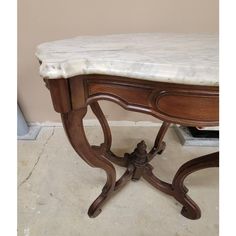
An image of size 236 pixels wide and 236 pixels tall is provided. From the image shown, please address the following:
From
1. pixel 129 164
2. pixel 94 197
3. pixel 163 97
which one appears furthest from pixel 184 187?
pixel 163 97

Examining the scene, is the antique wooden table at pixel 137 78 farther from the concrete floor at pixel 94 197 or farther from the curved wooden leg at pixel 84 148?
the concrete floor at pixel 94 197

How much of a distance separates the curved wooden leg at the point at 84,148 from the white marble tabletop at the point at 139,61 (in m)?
0.15

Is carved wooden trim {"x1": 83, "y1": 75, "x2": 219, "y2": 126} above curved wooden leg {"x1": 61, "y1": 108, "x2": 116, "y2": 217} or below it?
above

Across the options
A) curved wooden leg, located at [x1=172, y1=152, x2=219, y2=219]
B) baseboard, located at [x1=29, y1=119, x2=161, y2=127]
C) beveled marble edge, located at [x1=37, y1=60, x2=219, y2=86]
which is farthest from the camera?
baseboard, located at [x1=29, y1=119, x2=161, y2=127]

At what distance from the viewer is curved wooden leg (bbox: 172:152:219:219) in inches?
31.0

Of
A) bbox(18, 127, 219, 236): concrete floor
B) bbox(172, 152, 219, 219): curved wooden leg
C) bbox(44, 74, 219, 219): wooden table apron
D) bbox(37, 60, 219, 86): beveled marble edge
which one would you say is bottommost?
bbox(18, 127, 219, 236): concrete floor

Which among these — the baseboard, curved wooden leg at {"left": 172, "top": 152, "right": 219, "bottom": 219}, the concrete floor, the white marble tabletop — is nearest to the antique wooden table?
the white marble tabletop

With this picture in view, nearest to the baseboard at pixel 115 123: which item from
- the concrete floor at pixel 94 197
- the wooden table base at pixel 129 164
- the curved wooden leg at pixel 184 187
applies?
the concrete floor at pixel 94 197

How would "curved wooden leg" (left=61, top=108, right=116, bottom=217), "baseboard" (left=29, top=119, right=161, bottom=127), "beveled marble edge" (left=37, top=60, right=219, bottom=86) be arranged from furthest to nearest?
"baseboard" (left=29, top=119, right=161, bottom=127), "curved wooden leg" (left=61, top=108, right=116, bottom=217), "beveled marble edge" (left=37, top=60, right=219, bottom=86)

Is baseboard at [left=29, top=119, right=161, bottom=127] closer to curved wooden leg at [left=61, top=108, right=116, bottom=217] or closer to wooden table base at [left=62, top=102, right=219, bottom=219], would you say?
wooden table base at [left=62, top=102, right=219, bottom=219]

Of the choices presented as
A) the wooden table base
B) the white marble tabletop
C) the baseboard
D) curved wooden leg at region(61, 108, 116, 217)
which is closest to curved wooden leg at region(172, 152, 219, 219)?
the wooden table base

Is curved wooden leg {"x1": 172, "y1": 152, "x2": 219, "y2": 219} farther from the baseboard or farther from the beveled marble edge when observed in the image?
the baseboard

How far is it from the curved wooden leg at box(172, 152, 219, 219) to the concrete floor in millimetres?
41

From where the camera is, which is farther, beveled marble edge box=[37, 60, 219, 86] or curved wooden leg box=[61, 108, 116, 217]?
curved wooden leg box=[61, 108, 116, 217]
